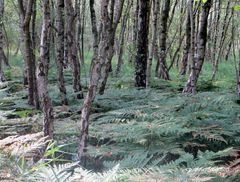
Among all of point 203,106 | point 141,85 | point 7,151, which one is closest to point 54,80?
point 141,85

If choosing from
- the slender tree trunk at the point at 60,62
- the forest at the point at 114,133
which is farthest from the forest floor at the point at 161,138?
the slender tree trunk at the point at 60,62

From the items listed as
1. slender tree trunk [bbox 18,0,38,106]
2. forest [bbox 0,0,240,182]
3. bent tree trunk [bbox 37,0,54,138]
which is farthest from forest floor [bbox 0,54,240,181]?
slender tree trunk [bbox 18,0,38,106]

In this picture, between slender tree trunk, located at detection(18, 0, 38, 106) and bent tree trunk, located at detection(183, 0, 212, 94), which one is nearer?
slender tree trunk, located at detection(18, 0, 38, 106)

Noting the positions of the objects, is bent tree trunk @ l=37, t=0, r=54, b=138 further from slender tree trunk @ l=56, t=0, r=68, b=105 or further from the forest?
slender tree trunk @ l=56, t=0, r=68, b=105

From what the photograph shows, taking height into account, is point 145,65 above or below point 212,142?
above

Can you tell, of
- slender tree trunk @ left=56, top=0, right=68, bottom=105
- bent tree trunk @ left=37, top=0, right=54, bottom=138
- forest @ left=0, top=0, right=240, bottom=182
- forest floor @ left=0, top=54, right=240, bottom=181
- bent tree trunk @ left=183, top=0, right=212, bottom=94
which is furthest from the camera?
bent tree trunk @ left=183, top=0, right=212, bottom=94

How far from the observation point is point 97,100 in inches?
256

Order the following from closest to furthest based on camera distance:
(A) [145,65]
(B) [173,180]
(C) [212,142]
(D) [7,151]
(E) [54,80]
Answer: (B) [173,180], (D) [7,151], (C) [212,142], (A) [145,65], (E) [54,80]

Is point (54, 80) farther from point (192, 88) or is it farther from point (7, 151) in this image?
point (7, 151)

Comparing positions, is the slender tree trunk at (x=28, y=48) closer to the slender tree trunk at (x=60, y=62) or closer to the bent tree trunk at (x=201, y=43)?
the slender tree trunk at (x=60, y=62)

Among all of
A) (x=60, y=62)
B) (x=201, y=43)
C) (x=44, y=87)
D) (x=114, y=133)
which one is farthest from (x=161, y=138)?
(x=201, y=43)

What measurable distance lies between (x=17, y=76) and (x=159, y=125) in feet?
30.5

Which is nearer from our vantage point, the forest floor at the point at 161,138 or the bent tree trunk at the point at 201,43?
the forest floor at the point at 161,138

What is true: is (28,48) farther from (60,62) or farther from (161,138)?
(161,138)
